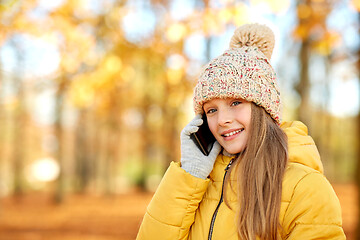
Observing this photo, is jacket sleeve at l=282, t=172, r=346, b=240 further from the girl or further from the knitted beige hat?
the knitted beige hat

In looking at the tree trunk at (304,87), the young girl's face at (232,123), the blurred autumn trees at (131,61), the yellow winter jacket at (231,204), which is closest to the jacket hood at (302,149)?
the yellow winter jacket at (231,204)

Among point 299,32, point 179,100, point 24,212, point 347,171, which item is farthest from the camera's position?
point 347,171

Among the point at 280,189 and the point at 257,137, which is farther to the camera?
the point at 257,137

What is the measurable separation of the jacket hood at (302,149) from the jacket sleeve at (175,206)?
498 millimetres

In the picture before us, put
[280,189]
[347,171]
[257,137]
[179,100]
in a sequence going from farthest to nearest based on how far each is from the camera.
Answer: [347,171], [179,100], [257,137], [280,189]

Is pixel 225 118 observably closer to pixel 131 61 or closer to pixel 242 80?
pixel 242 80

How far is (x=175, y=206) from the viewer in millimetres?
1988

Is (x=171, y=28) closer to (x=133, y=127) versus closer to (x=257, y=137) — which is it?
(x=257, y=137)

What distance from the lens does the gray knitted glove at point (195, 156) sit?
204 centimetres

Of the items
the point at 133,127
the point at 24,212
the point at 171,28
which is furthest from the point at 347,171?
the point at 171,28

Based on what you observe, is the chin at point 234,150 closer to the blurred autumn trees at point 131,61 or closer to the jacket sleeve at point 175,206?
the jacket sleeve at point 175,206

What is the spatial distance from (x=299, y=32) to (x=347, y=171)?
29.7 meters

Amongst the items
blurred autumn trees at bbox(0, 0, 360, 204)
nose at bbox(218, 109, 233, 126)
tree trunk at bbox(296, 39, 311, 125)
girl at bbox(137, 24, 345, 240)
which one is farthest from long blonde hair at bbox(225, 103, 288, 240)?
tree trunk at bbox(296, 39, 311, 125)

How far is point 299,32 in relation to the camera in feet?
21.7
